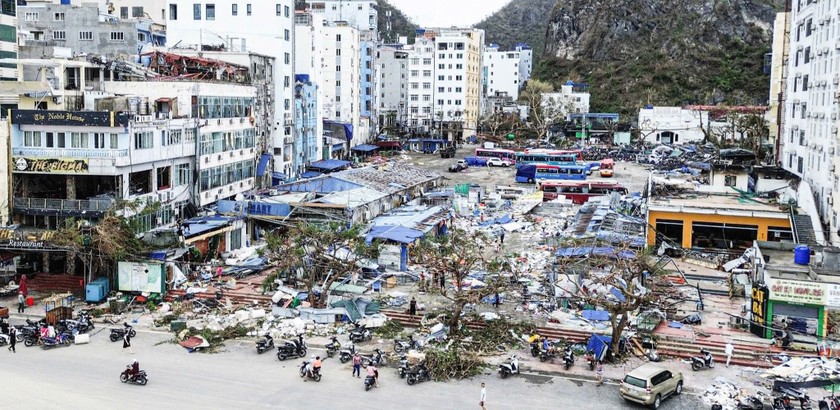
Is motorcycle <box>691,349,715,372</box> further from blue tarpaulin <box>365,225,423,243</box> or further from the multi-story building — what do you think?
the multi-story building

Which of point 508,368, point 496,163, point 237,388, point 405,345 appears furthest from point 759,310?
point 496,163

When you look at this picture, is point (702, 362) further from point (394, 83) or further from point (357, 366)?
point (394, 83)

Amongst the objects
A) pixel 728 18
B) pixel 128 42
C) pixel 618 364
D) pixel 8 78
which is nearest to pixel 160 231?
pixel 8 78

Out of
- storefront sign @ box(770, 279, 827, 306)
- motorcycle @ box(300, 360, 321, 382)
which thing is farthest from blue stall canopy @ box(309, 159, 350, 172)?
storefront sign @ box(770, 279, 827, 306)

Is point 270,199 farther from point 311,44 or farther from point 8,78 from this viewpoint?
point 311,44

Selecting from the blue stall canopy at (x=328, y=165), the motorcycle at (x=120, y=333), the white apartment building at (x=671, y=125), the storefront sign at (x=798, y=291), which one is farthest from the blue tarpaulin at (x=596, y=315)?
the white apartment building at (x=671, y=125)

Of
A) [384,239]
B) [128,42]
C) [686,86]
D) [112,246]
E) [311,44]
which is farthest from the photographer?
[686,86]
